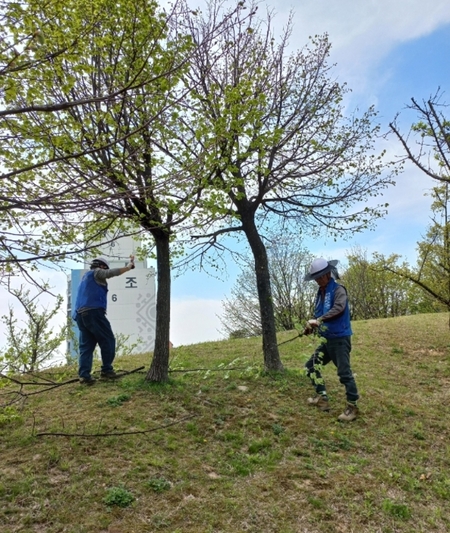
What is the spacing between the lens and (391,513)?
3.08 metres

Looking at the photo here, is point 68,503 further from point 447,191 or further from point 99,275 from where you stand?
point 447,191

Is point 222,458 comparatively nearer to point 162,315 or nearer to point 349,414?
point 349,414

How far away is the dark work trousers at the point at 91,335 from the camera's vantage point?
5449 millimetres

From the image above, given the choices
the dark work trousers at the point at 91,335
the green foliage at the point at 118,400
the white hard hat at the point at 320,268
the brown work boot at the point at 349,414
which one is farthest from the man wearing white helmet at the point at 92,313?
the brown work boot at the point at 349,414

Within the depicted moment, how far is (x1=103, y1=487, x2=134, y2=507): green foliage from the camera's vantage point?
298 cm

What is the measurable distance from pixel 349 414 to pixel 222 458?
182 centimetres

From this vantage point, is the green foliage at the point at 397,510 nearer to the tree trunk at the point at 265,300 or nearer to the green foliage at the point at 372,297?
the tree trunk at the point at 265,300

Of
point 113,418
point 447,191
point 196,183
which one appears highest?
point 447,191

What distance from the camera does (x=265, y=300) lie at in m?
6.72

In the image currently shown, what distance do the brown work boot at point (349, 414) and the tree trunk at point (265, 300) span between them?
1.83m

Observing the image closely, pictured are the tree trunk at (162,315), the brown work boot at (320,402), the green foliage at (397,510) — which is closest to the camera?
the green foliage at (397,510)

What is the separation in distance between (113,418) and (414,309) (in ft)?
84.6

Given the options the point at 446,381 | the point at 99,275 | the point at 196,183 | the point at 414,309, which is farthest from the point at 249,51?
the point at 414,309

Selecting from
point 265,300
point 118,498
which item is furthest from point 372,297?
point 118,498
